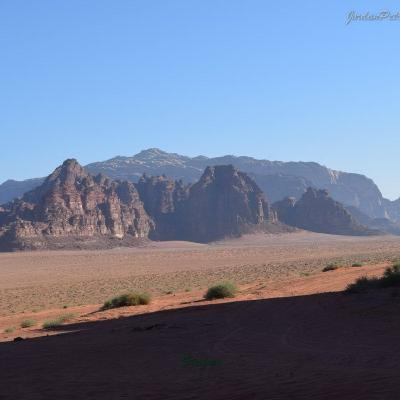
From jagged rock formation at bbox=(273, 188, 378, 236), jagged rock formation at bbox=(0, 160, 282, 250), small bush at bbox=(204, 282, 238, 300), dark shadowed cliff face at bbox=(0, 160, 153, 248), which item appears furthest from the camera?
jagged rock formation at bbox=(273, 188, 378, 236)

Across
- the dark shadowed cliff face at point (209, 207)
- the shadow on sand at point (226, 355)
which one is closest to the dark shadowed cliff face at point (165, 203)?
the dark shadowed cliff face at point (209, 207)

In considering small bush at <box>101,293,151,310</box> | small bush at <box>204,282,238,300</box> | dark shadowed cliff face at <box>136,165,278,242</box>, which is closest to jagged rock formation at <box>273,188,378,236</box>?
dark shadowed cliff face at <box>136,165,278,242</box>

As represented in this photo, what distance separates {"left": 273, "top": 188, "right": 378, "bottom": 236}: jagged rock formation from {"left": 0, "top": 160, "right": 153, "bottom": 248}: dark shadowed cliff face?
38.5m

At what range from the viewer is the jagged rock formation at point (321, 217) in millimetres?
155500

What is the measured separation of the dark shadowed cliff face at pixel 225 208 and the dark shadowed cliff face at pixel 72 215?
1214cm

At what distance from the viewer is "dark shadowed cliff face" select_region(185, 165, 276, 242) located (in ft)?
477

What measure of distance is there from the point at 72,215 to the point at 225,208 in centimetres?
4082

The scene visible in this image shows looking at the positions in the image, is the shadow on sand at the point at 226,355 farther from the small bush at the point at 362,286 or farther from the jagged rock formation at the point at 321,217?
the jagged rock formation at the point at 321,217

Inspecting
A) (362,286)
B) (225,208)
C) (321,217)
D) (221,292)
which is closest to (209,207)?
(225,208)

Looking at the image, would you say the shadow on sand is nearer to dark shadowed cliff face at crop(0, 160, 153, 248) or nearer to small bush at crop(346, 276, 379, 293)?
small bush at crop(346, 276, 379, 293)

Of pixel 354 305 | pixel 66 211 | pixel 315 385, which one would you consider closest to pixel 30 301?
pixel 354 305

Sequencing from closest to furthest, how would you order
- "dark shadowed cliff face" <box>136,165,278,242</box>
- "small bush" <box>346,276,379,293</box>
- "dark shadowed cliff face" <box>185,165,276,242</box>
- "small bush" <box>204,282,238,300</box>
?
"small bush" <box>346,276,379,293</box> < "small bush" <box>204,282,238,300</box> < "dark shadowed cliff face" <box>136,165,278,242</box> < "dark shadowed cliff face" <box>185,165,276,242</box>

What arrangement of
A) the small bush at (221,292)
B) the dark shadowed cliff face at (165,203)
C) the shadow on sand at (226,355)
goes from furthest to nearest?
the dark shadowed cliff face at (165,203) < the small bush at (221,292) < the shadow on sand at (226,355)

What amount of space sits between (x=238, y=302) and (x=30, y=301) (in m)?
16.3
